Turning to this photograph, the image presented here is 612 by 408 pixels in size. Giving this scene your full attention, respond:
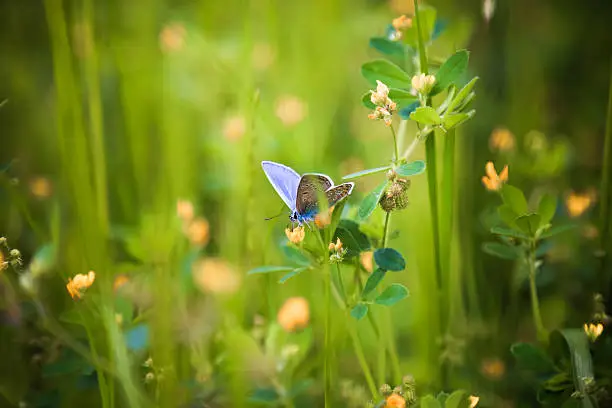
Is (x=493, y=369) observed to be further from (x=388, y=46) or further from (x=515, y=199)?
(x=388, y=46)

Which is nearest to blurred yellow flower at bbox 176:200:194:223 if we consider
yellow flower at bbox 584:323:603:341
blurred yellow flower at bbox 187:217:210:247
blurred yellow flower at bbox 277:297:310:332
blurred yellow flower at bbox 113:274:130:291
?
blurred yellow flower at bbox 187:217:210:247

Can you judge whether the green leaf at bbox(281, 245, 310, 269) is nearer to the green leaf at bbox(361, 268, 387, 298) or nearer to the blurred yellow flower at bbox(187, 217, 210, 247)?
the green leaf at bbox(361, 268, 387, 298)

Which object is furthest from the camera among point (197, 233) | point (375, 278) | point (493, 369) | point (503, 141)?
point (503, 141)

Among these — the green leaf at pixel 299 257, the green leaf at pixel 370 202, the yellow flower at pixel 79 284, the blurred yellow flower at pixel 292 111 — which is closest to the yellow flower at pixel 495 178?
the green leaf at pixel 370 202

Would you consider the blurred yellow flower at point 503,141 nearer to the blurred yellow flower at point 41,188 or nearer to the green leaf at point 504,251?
the green leaf at point 504,251

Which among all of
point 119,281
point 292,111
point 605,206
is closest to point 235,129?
point 292,111

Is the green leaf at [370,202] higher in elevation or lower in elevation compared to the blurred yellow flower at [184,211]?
higher
